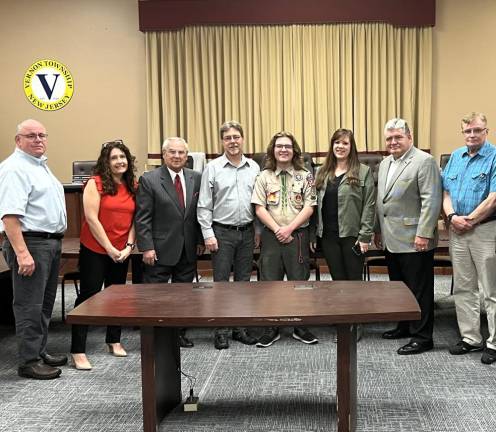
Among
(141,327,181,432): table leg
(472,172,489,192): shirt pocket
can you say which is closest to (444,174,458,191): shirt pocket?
(472,172,489,192): shirt pocket

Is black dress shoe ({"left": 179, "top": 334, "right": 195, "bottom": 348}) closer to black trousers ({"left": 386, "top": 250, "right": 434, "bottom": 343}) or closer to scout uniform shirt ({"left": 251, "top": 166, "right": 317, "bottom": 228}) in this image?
scout uniform shirt ({"left": 251, "top": 166, "right": 317, "bottom": 228})

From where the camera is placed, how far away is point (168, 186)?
4.08 meters

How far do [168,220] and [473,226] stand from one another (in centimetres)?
188

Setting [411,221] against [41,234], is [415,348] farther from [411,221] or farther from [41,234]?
[41,234]

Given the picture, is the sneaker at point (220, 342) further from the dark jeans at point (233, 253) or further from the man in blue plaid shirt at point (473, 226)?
the man in blue plaid shirt at point (473, 226)

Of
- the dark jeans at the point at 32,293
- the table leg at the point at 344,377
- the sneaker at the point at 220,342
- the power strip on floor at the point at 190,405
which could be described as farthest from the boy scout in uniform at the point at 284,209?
the table leg at the point at 344,377

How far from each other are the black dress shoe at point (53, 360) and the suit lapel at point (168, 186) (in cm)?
118

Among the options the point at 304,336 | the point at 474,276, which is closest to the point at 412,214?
the point at 474,276

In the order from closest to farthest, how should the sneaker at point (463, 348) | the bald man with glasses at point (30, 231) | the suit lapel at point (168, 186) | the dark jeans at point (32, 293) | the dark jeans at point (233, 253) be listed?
the bald man with glasses at point (30, 231) → the dark jeans at point (32, 293) → the sneaker at point (463, 348) → the suit lapel at point (168, 186) → the dark jeans at point (233, 253)

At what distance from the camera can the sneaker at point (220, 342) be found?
13.7 ft

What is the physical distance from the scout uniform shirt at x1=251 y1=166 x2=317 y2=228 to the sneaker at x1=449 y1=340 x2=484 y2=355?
4.01 feet

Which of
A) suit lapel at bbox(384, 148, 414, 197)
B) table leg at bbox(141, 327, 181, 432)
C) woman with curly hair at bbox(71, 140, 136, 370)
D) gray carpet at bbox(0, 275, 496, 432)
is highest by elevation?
suit lapel at bbox(384, 148, 414, 197)

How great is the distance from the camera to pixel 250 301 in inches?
105

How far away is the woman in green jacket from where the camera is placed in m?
4.10
